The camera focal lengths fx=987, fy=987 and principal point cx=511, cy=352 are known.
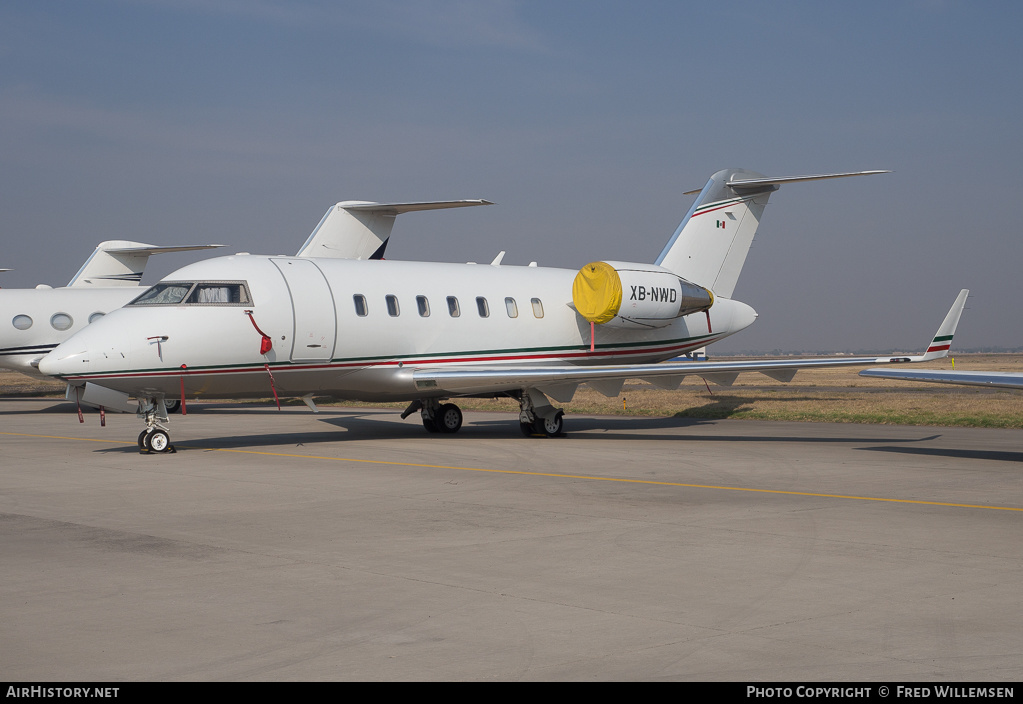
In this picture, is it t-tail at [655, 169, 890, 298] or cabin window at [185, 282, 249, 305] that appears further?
t-tail at [655, 169, 890, 298]

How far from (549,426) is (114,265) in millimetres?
23421

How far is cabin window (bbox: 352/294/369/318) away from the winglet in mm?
9762

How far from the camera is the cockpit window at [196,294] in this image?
53.4 ft

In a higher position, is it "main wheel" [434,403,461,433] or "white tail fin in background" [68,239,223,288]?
"white tail fin in background" [68,239,223,288]

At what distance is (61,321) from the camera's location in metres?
28.7

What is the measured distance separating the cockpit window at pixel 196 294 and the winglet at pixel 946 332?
11.6m

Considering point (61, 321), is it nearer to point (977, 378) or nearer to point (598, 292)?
point (598, 292)

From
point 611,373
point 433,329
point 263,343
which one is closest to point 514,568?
point 263,343

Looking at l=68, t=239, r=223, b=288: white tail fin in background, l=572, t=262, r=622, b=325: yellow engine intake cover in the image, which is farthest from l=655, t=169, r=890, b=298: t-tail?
l=68, t=239, r=223, b=288: white tail fin in background

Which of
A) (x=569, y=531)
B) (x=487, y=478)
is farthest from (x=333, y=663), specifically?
(x=487, y=478)

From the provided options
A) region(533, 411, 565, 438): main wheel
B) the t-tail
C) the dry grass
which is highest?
the t-tail

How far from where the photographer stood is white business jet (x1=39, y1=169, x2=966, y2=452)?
52.4ft

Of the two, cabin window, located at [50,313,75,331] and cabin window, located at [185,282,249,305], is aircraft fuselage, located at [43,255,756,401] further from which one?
cabin window, located at [50,313,75,331]
